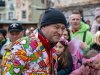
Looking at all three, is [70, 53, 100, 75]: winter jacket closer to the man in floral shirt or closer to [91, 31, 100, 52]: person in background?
[91, 31, 100, 52]: person in background

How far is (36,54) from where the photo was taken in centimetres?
351

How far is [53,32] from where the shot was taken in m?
3.52

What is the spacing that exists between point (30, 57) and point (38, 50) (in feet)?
0.38

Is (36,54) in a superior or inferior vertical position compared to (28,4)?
superior

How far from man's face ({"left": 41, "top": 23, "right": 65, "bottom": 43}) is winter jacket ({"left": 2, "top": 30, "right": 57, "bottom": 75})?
50 mm

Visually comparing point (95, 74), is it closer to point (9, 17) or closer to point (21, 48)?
Answer: point (21, 48)

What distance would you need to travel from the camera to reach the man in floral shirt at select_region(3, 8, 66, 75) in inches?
136

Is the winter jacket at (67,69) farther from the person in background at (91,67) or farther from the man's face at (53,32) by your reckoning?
the man's face at (53,32)

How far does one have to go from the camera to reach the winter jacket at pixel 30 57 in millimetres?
3461

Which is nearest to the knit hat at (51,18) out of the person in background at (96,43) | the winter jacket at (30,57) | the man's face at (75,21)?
the winter jacket at (30,57)

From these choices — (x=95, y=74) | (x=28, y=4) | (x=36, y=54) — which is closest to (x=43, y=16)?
(x=36, y=54)

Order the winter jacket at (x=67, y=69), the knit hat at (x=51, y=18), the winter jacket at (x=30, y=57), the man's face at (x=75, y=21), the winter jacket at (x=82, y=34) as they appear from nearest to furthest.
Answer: the winter jacket at (x=30, y=57) → the knit hat at (x=51, y=18) → the winter jacket at (x=67, y=69) → the winter jacket at (x=82, y=34) → the man's face at (x=75, y=21)

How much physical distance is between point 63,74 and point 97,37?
2.56 ft

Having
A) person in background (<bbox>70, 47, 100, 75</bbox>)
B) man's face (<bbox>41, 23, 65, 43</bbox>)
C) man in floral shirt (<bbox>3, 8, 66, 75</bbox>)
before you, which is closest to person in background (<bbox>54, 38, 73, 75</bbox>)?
person in background (<bbox>70, 47, 100, 75</bbox>)
